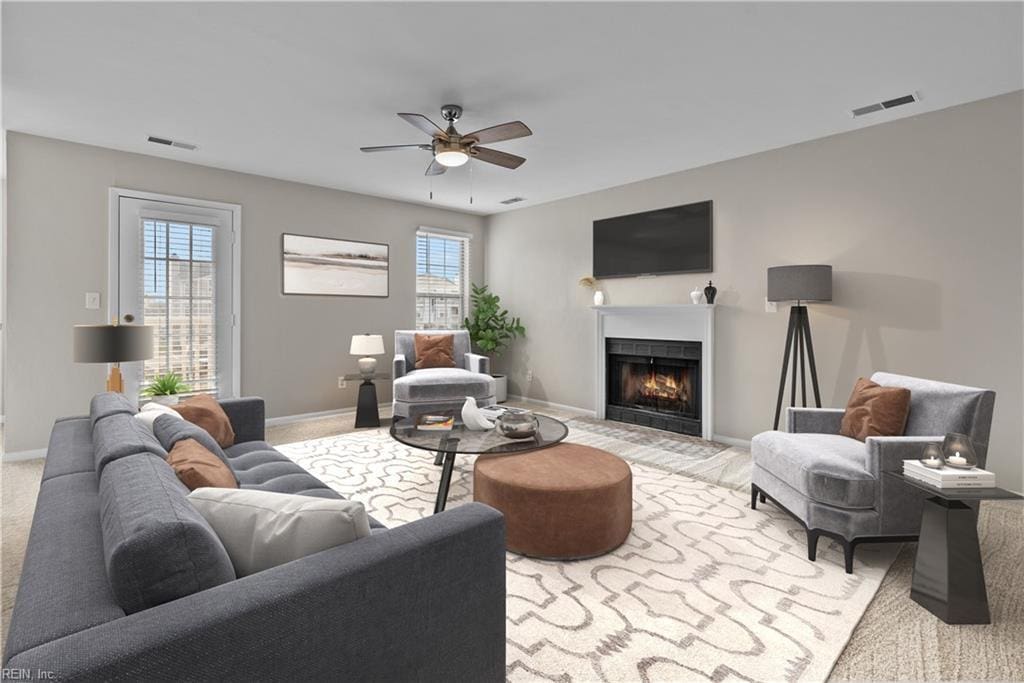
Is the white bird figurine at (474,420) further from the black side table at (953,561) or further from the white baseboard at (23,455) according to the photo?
the white baseboard at (23,455)

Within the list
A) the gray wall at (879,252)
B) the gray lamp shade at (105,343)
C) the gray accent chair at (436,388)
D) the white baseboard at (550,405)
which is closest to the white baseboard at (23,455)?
the gray lamp shade at (105,343)

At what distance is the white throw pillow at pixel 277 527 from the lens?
3.69ft

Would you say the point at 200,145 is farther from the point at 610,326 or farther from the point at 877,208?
the point at 877,208

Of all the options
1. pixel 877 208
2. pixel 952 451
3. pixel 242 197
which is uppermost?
Answer: pixel 242 197

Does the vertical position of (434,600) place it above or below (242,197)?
below

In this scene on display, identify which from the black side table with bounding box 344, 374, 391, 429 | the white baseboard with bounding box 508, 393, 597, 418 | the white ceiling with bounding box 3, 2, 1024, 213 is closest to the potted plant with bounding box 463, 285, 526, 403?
the white baseboard with bounding box 508, 393, 597, 418

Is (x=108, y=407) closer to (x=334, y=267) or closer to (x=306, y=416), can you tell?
(x=306, y=416)

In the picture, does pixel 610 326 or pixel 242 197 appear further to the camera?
pixel 610 326

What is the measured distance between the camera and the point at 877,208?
3.72 meters

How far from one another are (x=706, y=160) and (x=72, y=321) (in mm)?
5799

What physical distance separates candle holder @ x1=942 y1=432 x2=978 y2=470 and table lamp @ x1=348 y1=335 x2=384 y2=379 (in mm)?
4610

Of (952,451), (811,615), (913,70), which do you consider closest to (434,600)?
(811,615)

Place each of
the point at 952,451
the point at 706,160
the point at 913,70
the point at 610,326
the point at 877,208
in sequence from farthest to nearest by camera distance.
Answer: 1. the point at 610,326
2. the point at 706,160
3. the point at 877,208
4. the point at 913,70
5. the point at 952,451

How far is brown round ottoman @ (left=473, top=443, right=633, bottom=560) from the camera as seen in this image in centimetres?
233
